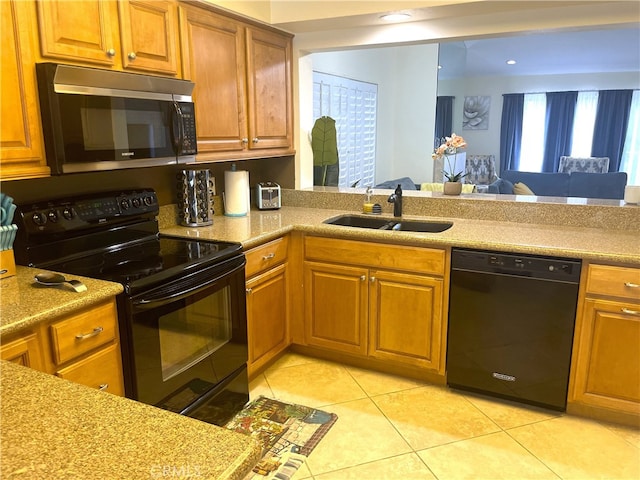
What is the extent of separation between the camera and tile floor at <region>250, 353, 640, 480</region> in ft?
6.86

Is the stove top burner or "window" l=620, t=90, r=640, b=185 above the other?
"window" l=620, t=90, r=640, b=185

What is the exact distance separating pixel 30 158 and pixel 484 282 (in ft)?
6.93

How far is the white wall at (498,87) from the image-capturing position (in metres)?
8.78

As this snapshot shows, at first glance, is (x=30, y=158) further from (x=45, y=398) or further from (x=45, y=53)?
(x=45, y=398)

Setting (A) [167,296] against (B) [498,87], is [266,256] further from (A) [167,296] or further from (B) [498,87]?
(B) [498,87]

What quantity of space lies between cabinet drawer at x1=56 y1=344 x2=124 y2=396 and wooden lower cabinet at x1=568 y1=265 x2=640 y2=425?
2.09 meters

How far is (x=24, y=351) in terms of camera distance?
145 cm

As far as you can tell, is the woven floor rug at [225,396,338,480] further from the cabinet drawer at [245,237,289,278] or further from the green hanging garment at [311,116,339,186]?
the green hanging garment at [311,116,339,186]

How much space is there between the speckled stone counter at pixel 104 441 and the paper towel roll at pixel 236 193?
213 centimetres

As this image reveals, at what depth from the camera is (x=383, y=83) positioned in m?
6.68

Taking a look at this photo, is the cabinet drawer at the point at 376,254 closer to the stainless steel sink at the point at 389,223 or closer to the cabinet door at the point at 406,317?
the cabinet door at the point at 406,317

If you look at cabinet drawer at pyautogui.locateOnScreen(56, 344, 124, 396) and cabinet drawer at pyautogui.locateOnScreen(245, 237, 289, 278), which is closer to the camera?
cabinet drawer at pyautogui.locateOnScreen(56, 344, 124, 396)


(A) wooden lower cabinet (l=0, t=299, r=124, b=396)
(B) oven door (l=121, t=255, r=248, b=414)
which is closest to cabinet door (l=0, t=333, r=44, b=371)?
(A) wooden lower cabinet (l=0, t=299, r=124, b=396)

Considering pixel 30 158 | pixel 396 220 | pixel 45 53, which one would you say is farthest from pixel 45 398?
pixel 396 220
